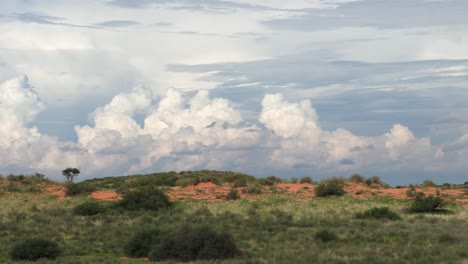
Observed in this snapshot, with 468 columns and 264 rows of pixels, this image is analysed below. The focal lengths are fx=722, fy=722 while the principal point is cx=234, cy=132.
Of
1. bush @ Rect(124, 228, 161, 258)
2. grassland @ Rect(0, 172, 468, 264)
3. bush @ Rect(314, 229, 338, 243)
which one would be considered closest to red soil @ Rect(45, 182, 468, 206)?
grassland @ Rect(0, 172, 468, 264)

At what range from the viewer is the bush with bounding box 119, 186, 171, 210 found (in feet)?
167

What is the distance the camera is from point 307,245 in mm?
31062

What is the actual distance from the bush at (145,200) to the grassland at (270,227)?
0.76 m

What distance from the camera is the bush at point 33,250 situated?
28172 mm

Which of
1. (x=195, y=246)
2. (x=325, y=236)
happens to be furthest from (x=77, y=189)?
(x=195, y=246)

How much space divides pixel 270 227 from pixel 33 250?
13.6m

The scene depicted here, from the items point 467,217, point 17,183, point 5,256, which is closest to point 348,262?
point 5,256

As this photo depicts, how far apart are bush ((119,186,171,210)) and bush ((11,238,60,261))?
2180cm

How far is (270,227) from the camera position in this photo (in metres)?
37.7

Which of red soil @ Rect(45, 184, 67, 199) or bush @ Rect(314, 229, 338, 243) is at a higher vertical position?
red soil @ Rect(45, 184, 67, 199)

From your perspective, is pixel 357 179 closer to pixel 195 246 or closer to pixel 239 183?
pixel 239 183

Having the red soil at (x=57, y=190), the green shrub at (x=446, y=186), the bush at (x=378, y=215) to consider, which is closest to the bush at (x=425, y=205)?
the bush at (x=378, y=215)

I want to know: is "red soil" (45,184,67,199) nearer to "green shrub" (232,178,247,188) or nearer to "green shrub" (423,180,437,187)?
"green shrub" (232,178,247,188)

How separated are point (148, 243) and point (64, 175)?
6331 cm
